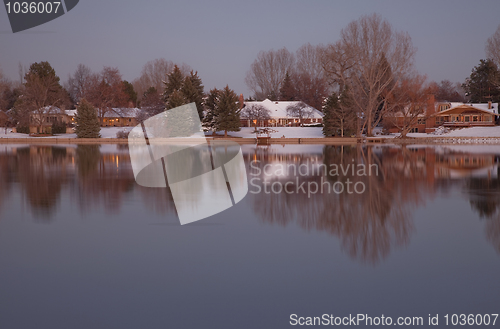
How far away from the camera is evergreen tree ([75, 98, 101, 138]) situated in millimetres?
55219

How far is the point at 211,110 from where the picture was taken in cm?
5991

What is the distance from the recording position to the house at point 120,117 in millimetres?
78375

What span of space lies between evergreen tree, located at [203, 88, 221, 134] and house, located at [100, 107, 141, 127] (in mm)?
20344

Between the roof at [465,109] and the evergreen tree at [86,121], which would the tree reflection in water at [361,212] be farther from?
the roof at [465,109]

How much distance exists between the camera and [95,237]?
29.3ft

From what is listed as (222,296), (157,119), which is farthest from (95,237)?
(157,119)

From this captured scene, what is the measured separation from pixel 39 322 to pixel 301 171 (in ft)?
50.0

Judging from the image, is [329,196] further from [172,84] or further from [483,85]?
[483,85]

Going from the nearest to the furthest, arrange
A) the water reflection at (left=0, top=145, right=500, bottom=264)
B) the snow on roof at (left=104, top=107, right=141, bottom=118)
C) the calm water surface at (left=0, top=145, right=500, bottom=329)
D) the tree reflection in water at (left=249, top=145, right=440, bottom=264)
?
the calm water surface at (left=0, top=145, right=500, bottom=329), the tree reflection in water at (left=249, top=145, right=440, bottom=264), the water reflection at (left=0, top=145, right=500, bottom=264), the snow on roof at (left=104, top=107, right=141, bottom=118)

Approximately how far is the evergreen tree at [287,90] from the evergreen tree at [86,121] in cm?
3812

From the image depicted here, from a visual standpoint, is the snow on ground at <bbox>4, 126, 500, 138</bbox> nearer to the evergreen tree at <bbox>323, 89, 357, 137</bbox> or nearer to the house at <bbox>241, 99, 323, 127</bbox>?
the evergreen tree at <bbox>323, 89, 357, 137</bbox>

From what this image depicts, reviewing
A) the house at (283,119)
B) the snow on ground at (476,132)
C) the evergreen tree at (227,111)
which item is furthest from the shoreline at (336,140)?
the house at (283,119)

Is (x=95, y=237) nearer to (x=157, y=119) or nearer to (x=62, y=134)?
(x=157, y=119)

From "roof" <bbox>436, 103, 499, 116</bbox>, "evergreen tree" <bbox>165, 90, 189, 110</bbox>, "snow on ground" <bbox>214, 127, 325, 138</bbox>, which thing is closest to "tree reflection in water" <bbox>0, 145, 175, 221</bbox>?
"evergreen tree" <bbox>165, 90, 189, 110</bbox>
